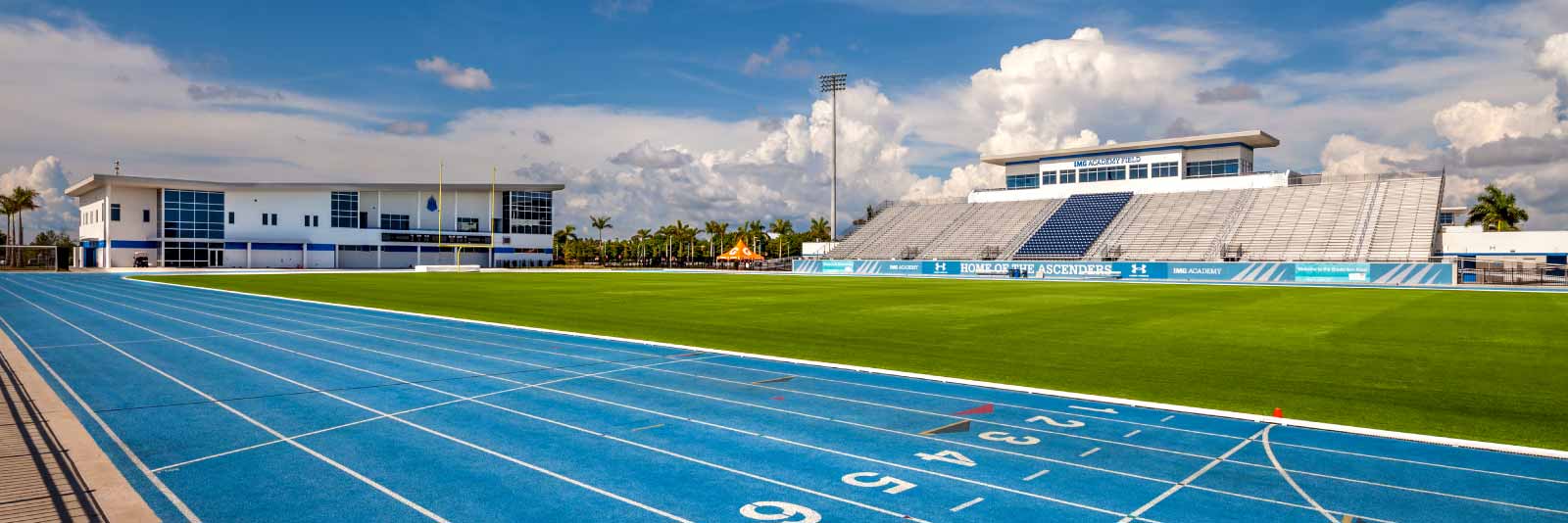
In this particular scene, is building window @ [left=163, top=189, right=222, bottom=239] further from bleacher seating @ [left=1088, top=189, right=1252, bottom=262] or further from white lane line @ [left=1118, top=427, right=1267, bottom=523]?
white lane line @ [left=1118, top=427, right=1267, bottom=523]

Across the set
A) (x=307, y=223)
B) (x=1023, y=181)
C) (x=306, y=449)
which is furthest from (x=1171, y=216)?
(x=307, y=223)

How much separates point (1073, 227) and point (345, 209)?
221 feet

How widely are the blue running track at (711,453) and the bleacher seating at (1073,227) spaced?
51007 millimetres

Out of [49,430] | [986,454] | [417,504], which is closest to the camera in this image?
[417,504]

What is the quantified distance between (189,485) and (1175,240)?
58738 mm

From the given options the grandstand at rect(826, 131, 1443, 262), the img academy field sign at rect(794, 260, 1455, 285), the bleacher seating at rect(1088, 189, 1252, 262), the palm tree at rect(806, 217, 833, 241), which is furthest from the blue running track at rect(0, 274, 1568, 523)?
the palm tree at rect(806, 217, 833, 241)

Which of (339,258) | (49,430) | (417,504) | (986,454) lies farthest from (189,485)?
(339,258)

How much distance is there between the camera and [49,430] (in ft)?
25.2

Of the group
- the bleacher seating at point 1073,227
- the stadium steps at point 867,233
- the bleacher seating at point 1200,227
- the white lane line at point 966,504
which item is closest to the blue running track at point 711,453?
the white lane line at point 966,504

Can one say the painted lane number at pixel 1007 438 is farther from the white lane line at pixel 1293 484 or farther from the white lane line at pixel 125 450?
the white lane line at pixel 125 450

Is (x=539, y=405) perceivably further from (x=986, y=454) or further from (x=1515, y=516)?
(x=1515, y=516)

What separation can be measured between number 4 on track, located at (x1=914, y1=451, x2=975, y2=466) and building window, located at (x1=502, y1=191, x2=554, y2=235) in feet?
278

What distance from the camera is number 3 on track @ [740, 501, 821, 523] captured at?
17.9ft

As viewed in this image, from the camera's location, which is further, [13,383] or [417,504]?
[13,383]
